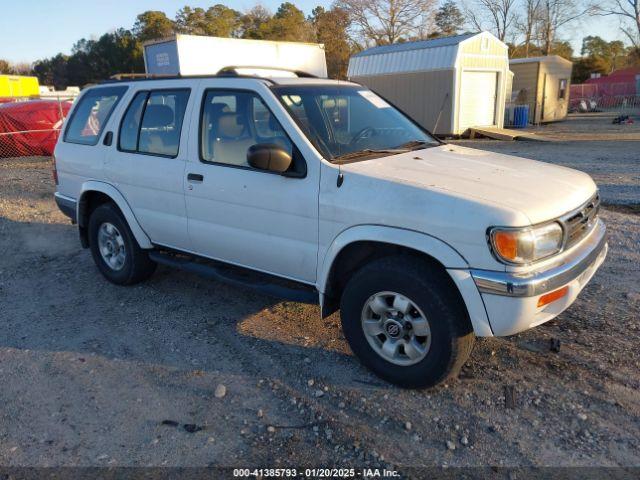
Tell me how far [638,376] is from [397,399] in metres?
1.62

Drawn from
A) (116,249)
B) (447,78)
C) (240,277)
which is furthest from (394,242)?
(447,78)

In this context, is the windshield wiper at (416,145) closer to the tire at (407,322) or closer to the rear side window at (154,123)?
the tire at (407,322)

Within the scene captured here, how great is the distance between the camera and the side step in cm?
386

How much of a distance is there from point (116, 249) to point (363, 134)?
2.87 meters

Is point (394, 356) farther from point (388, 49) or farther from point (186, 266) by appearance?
point (388, 49)

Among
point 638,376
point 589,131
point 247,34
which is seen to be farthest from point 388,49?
point 247,34

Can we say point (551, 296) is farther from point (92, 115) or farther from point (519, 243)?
point (92, 115)

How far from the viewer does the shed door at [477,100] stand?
20.7m

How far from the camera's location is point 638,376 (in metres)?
3.52

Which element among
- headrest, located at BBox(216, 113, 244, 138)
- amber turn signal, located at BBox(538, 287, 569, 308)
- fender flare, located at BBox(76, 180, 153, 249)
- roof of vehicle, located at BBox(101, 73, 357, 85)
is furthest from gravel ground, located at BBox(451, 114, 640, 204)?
fender flare, located at BBox(76, 180, 153, 249)

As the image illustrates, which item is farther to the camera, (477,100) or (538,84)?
(538,84)

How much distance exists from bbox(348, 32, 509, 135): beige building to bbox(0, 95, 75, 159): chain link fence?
12.7 m

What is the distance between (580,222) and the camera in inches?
135

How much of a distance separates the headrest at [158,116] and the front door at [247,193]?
0.42 meters
